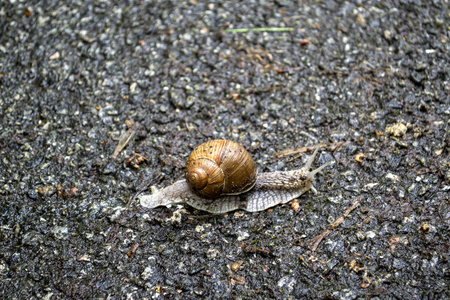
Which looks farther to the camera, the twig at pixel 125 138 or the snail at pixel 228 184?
the twig at pixel 125 138

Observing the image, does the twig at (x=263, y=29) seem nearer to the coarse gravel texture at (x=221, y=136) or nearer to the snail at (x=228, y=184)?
the coarse gravel texture at (x=221, y=136)

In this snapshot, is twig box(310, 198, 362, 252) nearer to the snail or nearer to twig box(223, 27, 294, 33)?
the snail

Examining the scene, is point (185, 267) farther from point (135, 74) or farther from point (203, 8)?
point (203, 8)

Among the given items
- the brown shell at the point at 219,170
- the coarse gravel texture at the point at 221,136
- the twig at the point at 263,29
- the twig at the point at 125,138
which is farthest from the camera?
the twig at the point at 263,29

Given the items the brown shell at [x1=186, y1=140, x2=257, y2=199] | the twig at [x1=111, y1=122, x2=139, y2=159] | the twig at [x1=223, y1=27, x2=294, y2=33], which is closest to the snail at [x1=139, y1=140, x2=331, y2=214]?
the brown shell at [x1=186, y1=140, x2=257, y2=199]

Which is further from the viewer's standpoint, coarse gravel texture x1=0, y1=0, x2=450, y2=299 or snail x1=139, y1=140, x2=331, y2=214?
snail x1=139, y1=140, x2=331, y2=214

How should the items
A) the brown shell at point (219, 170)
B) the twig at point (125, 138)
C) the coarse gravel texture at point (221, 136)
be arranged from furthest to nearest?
1. the twig at point (125, 138)
2. the brown shell at point (219, 170)
3. the coarse gravel texture at point (221, 136)

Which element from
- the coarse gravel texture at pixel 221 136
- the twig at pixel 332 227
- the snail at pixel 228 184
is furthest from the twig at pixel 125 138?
the twig at pixel 332 227
